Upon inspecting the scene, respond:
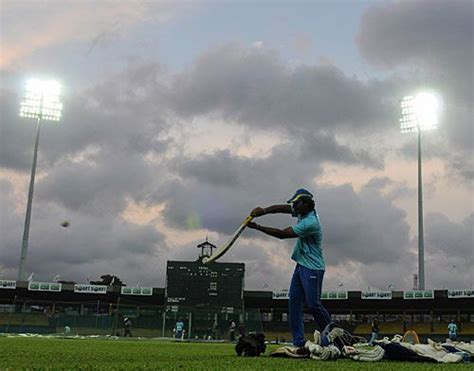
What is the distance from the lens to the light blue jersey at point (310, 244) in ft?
21.1

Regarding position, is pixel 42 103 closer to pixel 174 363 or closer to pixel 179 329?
pixel 179 329

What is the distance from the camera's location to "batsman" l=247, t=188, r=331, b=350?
634cm

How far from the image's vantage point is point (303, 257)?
6.55 m

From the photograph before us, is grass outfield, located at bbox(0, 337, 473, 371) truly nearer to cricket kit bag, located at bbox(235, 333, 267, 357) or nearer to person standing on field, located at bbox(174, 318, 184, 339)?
cricket kit bag, located at bbox(235, 333, 267, 357)

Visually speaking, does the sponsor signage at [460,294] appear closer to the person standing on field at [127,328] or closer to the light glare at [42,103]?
the person standing on field at [127,328]

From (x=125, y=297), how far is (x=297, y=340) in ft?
156

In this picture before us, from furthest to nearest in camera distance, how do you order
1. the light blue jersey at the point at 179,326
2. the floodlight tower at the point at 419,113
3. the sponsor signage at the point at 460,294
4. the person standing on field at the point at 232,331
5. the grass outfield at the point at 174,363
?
the sponsor signage at the point at 460,294 < the floodlight tower at the point at 419,113 < the light blue jersey at the point at 179,326 < the person standing on field at the point at 232,331 < the grass outfield at the point at 174,363

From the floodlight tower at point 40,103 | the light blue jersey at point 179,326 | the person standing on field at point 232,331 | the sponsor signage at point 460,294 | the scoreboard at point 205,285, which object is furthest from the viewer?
the floodlight tower at point 40,103

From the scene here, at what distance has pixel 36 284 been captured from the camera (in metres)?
48.2

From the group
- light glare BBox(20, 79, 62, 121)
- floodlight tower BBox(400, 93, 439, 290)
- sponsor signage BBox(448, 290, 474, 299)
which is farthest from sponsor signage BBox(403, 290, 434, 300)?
light glare BBox(20, 79, 62, 121)

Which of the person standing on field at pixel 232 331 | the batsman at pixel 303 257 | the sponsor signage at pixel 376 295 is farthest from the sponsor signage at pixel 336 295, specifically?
the batsman at pixel 303 257

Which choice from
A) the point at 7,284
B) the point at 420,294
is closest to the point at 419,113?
the point at 420,294

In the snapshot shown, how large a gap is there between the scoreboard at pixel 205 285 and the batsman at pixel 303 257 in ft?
96.4

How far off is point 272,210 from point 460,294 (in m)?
43.3
